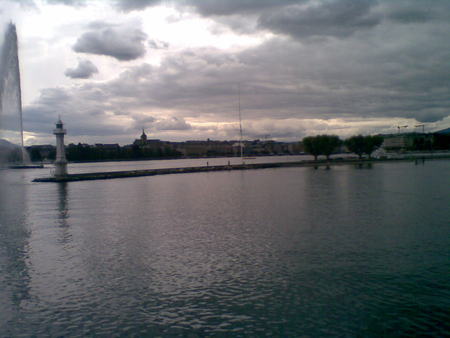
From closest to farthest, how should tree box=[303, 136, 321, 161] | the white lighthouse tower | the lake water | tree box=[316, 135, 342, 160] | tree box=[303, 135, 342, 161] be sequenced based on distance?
1. the lake water
2. the white lighthouse tower
3. tree box=[316, 135, 342, 160]
4. tree box=[303, 135, 342, 161]
5. tree box=[303, 136, 321, 161]

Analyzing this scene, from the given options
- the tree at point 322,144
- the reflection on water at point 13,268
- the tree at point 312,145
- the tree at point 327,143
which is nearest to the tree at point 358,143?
the tree at point 322,144

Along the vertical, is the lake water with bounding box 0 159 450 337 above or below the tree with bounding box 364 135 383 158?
below

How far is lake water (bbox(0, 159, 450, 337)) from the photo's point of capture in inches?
334

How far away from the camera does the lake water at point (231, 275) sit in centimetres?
849

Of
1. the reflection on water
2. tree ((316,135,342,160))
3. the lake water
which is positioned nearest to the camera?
the lake water

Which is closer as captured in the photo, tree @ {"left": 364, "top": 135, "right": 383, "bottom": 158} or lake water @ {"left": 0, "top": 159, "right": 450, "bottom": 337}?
lake water @ {"left": 0, "top": 159, "right": 450, "bottom": 337}

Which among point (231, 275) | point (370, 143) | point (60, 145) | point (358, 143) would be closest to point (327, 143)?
point (358, 143)

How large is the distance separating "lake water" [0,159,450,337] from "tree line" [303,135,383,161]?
82.7m

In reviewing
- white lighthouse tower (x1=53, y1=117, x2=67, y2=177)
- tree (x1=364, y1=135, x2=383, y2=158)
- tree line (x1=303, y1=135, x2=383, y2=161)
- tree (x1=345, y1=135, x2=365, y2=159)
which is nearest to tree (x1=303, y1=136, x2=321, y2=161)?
tree line (x1=303, y1=135, x2=383, y2=161)

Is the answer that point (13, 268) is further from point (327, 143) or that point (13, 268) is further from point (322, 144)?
point (327, 143)

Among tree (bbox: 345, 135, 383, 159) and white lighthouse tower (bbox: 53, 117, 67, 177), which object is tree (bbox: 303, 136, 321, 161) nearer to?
tree (bbox: 345, 135, 383, 159)

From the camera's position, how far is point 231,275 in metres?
11.4

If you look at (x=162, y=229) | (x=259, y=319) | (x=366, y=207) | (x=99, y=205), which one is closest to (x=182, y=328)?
(x=259, y=319)

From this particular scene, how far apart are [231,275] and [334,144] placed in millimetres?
97073
